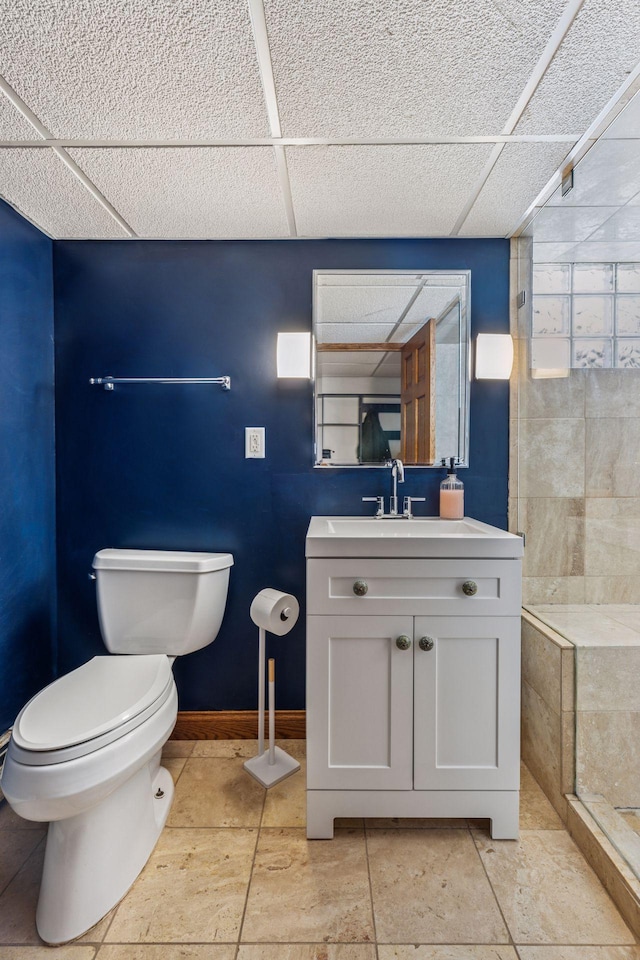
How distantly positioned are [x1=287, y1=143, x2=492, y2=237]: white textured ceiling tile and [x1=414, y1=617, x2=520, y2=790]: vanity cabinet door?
1.34 m

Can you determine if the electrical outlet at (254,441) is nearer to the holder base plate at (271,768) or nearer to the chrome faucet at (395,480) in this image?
the chrome faucet at (395,480)

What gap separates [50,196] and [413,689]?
6.42 feet

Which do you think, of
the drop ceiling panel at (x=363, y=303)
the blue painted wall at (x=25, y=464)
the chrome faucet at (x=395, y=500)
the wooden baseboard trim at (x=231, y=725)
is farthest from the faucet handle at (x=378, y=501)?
the blue painted wall at (x=25, y=464)

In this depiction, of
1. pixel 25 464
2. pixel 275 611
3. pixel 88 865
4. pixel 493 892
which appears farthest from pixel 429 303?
pixel 88 865

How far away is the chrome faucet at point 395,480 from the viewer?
6.01 feet

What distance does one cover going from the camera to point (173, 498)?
1.93 metres

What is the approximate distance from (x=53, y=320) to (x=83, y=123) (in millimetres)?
861

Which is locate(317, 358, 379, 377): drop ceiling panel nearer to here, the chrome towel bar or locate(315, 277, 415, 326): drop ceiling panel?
locate(315, 277, 415, 326): drop ceiling panel

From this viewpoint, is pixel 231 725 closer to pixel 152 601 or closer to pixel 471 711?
pixel 152 601

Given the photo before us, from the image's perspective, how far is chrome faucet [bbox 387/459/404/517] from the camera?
1833 millimetres

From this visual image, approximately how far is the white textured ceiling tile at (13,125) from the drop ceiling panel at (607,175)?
157 centimetres

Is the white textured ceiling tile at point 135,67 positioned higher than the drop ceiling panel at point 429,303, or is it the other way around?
the white textured ceiling tile at point 135,67

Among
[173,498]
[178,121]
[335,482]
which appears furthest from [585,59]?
[173,498]

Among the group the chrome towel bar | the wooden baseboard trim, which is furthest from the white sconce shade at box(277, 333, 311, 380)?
the wooden baseboard trim
